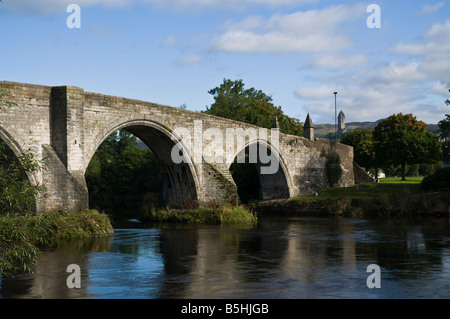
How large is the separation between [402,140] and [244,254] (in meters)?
31.7

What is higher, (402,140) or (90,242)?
(402,140)

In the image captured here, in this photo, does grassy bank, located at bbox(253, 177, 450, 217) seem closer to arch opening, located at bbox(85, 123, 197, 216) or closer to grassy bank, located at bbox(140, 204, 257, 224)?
grassy bank, located at bbox(140, 204, 257, 224)

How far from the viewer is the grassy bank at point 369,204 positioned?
96.4ft

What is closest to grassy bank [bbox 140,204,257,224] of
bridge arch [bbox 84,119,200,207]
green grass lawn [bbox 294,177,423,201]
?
bridge arch [bbox 84,119,200,207]

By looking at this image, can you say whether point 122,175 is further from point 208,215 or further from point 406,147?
point 208,215

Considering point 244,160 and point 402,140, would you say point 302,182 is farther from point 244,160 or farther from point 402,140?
point 402,140

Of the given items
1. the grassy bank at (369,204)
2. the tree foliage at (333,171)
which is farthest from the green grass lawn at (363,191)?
the tree foliage at (333,171)

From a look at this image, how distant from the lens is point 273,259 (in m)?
15.4

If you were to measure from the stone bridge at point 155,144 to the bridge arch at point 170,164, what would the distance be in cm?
5

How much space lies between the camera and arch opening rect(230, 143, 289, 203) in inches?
1404

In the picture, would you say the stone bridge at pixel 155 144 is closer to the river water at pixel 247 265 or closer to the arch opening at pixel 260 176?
the arch opening at pixel 260 176
